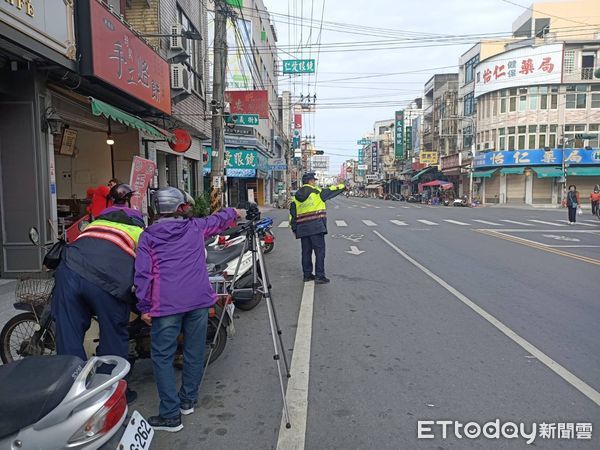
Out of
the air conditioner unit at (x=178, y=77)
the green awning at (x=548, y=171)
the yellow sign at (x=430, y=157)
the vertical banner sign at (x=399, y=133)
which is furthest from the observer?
the vertical banner sign at (x=399, y=133)

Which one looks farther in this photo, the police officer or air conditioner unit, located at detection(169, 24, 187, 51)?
air conditioner unit, located at detection(169, 24, 187, 51)

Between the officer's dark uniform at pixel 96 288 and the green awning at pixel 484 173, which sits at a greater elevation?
the green awning at pixel 484 173

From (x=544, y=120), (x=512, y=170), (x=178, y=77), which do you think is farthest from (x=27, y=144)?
(x=544, y=120)

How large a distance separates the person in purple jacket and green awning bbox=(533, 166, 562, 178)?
46.3 meters

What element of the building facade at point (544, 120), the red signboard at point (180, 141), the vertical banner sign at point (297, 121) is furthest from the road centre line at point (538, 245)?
the vertical banner sign at point (297, 121)

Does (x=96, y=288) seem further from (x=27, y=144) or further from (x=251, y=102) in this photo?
(x=251, y=102)

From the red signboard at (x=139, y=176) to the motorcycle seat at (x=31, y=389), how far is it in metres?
7.54

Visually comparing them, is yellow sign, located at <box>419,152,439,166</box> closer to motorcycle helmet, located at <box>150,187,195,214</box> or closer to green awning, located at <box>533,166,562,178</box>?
green awning, located at <box>533,166,562,178</box>

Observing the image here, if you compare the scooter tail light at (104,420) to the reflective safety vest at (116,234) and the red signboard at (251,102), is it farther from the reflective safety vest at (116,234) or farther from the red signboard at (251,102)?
the red signboard at (251,102)

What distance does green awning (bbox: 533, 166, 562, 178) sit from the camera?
42625mm

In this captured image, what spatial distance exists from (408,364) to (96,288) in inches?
115

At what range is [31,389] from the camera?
2088 mm

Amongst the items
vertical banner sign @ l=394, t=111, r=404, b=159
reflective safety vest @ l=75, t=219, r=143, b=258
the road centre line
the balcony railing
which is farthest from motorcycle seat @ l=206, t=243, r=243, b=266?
vertical banner sign @ l=394, t=111, r=404, b=159

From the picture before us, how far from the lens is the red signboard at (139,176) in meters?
9.57
